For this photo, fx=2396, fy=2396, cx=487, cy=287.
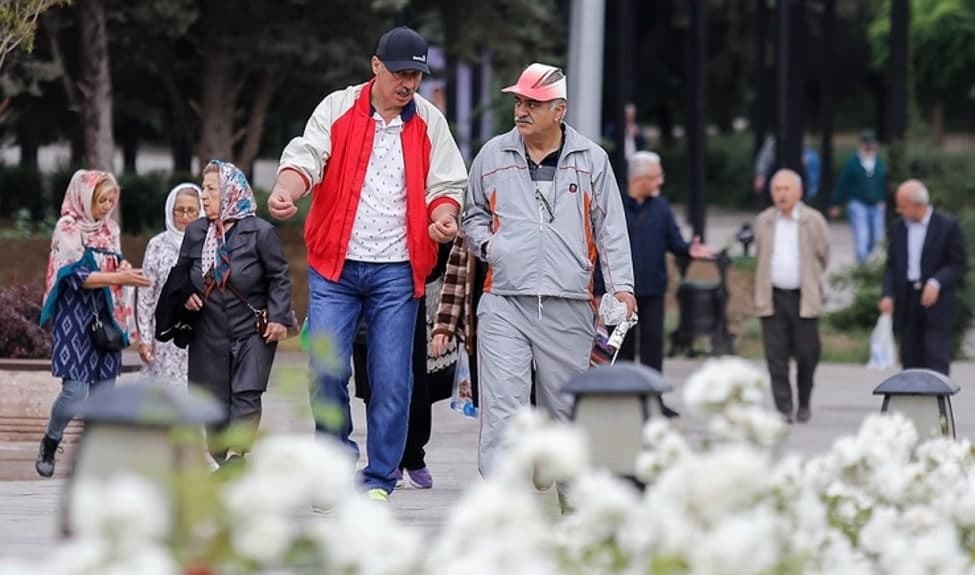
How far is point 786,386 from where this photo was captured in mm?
14977

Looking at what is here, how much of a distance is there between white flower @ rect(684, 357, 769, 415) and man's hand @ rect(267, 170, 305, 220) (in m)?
3.34

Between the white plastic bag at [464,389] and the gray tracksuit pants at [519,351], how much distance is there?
76cm

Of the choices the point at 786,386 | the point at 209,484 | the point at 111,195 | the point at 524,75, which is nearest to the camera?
the point at 209,484

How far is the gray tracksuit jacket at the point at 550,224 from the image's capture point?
912 centimetres

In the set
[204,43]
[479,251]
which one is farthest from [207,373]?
[204,43]

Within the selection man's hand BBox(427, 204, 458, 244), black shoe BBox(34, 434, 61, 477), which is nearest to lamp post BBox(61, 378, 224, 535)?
man's hand BBox(427, 204, 458, 244)

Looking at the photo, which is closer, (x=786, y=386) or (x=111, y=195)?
(x=111, y=195)

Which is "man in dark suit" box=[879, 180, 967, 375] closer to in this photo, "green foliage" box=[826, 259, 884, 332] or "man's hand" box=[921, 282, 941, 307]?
"man's hand" box=[921, 282, 941, 307]

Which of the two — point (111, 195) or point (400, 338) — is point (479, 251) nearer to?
point (400, 338)

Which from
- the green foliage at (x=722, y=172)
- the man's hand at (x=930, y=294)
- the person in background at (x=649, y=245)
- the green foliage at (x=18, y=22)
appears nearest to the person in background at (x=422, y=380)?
the green foliage at (x=18, y=22)

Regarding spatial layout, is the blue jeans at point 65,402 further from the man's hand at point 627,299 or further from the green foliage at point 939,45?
the green foliage at point 939,45

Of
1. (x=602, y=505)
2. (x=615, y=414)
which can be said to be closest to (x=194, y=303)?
(x=615, y=414)

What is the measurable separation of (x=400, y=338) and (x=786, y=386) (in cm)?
610

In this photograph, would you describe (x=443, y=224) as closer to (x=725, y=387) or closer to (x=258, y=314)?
(x=258, y=314)
